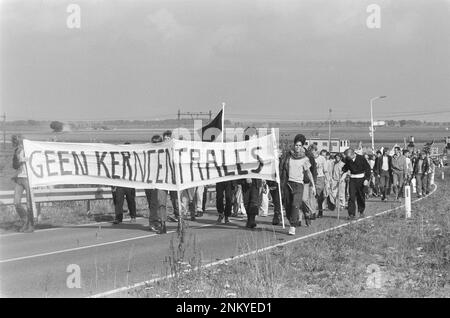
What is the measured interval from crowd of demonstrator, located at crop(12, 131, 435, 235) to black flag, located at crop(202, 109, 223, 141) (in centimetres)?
119

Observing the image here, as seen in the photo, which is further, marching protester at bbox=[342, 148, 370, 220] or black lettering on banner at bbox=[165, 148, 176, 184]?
marching protester at bbox=[342, 148, 370, 220]

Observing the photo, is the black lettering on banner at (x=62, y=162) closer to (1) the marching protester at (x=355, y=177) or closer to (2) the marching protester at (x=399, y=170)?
(1) the marching protester at (x=355, y=177)

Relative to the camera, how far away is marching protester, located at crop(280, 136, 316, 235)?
12797 millimetres

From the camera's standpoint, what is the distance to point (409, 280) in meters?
8.12

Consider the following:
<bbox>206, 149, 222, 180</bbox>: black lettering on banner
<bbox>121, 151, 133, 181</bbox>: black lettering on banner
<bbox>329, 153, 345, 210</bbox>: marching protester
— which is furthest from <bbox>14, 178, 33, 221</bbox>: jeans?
<bbox>329, 153, 345, 210</bbox>: marching protester

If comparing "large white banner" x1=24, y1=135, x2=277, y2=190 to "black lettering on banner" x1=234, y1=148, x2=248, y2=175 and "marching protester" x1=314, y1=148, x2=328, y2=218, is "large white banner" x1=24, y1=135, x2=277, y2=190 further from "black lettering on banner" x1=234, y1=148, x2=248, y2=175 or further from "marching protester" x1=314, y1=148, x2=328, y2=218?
"marching protester" x1=314, y1=148, x2=328, y2=218

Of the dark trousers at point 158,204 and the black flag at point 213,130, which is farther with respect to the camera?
the black flag at point 213,130

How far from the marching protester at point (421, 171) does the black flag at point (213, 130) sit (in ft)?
40.5

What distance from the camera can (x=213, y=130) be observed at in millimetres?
15648

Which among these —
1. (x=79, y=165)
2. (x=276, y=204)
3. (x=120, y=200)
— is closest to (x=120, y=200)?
(x=120, y=200)

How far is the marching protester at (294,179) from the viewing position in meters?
12.8

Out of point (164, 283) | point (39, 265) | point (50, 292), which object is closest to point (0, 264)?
point (39, 265)

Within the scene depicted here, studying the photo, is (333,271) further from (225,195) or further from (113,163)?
(225,195)

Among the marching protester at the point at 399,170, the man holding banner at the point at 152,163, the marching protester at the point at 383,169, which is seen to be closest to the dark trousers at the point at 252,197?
the man holding banner at the point at 152,163
